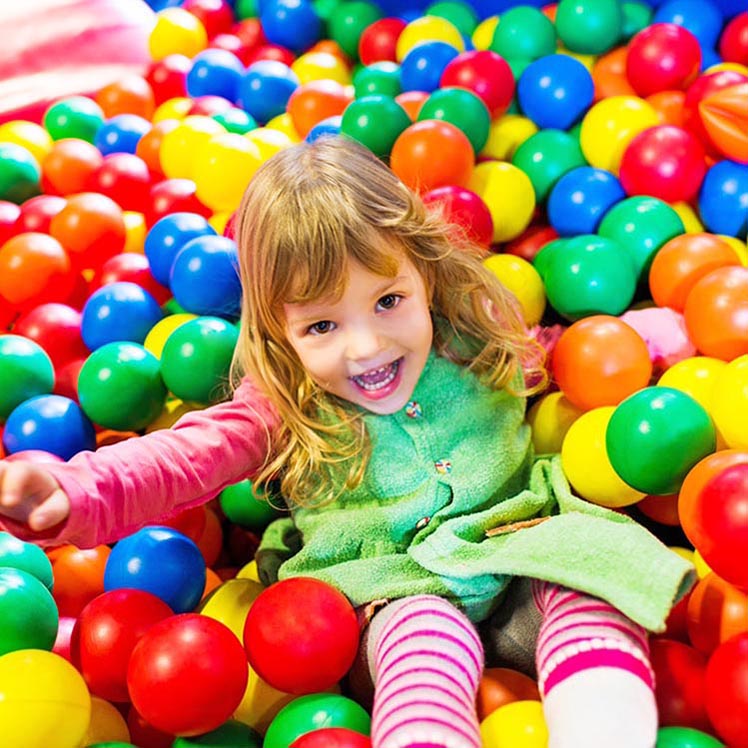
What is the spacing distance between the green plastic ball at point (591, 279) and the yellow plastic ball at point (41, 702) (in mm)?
901

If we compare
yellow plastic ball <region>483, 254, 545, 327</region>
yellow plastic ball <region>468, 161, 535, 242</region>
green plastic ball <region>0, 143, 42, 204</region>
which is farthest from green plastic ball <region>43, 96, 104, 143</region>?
yellow plastic ball <region>483, 254, 545, 327</region>

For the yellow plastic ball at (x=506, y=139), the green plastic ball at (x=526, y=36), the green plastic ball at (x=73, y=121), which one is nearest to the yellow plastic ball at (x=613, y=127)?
the yellow plastic ball at (x=506, y=139)

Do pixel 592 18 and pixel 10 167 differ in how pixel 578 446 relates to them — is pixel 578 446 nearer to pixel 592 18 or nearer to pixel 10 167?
pixel 592 18

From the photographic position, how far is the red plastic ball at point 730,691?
0.97 meters

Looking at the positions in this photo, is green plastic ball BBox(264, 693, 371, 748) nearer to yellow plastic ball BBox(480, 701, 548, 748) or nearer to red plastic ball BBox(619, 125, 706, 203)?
yellow plastic ball BBox(480, 701, 548, 748)

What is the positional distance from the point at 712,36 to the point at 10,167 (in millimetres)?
1401

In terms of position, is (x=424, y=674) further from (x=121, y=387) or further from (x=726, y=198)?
(x=726, y=198)

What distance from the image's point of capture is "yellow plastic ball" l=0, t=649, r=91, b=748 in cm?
102

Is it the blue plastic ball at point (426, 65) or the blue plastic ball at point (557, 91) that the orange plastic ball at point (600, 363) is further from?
the blue plastic ball at point (426, 65)

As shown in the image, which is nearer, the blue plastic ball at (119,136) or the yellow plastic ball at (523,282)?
the yellow plastic ball at (523,282)

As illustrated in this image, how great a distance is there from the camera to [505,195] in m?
1.73

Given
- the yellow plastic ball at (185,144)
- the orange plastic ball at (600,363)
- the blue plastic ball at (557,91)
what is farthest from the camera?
the yellow plastic ball at (185,144)

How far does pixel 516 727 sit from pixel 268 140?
4.23 feet

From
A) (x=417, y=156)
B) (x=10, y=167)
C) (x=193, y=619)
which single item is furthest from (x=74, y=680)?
(x=10, y=167)
